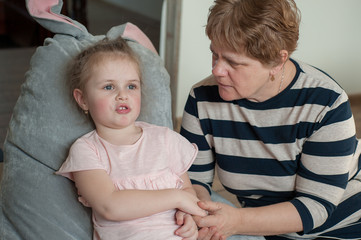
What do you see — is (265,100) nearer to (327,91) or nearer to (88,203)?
(327,91)

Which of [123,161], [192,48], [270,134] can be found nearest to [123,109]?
[123,161]

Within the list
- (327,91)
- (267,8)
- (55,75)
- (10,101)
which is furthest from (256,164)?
(10,101)

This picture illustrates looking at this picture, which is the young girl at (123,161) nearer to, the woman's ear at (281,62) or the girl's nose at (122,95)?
the girl's nose at (122,95)

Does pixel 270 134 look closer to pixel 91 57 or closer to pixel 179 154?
pixel 179 154

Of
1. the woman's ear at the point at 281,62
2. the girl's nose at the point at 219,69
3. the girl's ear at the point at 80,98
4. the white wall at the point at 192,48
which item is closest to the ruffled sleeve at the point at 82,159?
the girl's ear at the point at 80,98

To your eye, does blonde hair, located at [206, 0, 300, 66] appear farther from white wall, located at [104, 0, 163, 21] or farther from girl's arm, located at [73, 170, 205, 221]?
white wall, located at [104, 0, 163, 21]

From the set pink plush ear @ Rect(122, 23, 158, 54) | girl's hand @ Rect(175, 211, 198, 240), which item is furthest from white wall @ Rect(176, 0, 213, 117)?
girl's hand @ Rect(175, 211, 198, 240)

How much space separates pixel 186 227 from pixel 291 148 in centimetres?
46

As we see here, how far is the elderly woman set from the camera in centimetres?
139

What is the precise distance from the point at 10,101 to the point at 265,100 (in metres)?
2.85

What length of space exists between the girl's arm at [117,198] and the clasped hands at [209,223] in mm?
67

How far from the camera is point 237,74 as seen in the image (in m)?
1.43

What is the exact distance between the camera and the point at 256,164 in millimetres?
1604

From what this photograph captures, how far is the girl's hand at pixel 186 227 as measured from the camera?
132 cm
